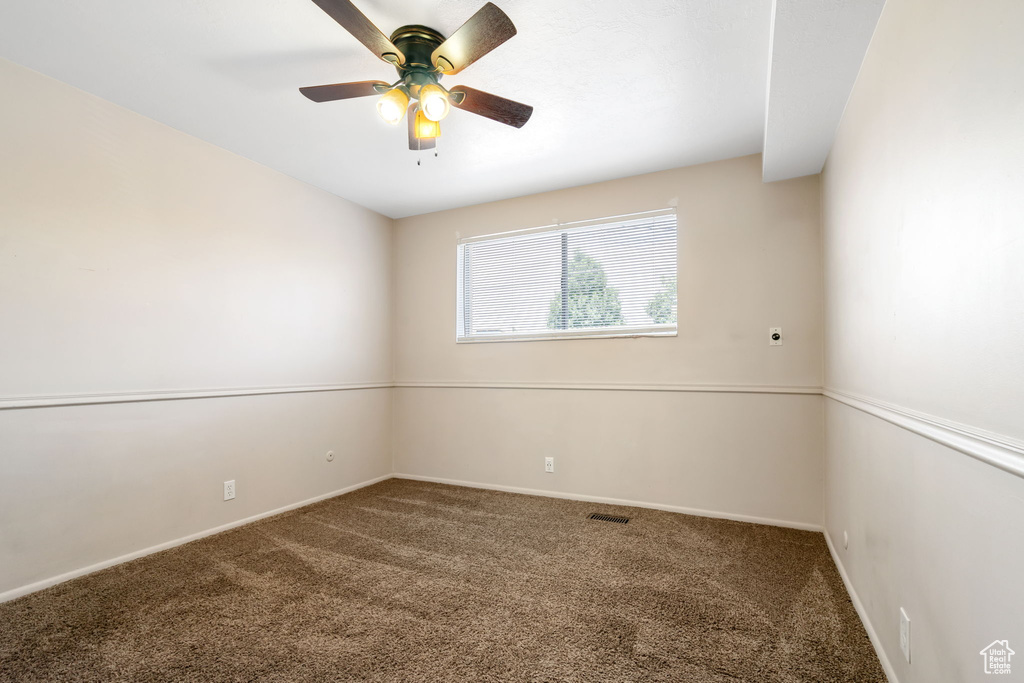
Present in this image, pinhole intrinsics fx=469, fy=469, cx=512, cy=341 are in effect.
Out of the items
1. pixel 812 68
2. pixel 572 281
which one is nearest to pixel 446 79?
pixel 812 68

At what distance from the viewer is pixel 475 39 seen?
1714 millimetres

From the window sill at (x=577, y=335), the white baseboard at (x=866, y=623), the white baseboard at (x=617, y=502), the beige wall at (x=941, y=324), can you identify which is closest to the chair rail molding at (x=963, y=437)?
the beige wall at (x=941, y=324)

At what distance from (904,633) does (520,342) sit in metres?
2.94

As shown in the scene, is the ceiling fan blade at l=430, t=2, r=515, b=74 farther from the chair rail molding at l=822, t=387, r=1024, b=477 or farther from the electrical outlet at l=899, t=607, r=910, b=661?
the electrical outlet at l=899, t=607, r=910, b=661

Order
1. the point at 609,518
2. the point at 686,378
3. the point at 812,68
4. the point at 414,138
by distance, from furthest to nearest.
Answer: the point at 686,378 < the point at 609,518 < the point at 414,138 < the point at 812,68

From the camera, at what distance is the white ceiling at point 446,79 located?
190 centimetres

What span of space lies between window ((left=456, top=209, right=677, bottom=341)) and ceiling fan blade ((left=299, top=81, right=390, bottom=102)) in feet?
6.93

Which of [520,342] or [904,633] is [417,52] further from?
[904,633]

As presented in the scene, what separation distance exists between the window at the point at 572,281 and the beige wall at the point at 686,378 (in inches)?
4.0

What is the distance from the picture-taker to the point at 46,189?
229 cm

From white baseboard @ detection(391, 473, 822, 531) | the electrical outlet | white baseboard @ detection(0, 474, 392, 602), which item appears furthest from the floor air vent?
white baseboard @ detection(0, 474, 392, 602)

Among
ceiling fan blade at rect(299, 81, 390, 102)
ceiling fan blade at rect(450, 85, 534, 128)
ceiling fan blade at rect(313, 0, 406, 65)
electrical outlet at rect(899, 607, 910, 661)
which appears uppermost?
ceiling fan blade at rect(313, 0, 406, 65)

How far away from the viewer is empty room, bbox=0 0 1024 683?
1.29 metres

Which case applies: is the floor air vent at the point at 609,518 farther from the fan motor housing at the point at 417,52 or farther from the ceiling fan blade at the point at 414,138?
the fan motor housing at the point at 417,52
